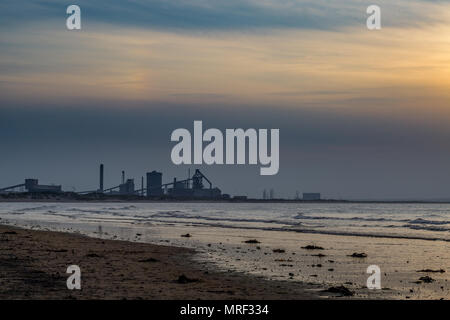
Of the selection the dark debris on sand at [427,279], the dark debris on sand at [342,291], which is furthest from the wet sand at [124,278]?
the dark debris on sand at [427,279]

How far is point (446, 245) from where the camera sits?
117 ft

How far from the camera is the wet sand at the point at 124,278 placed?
17000 mm

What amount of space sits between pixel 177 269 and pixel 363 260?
7649mm

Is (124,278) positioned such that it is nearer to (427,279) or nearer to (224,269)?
(224,269)

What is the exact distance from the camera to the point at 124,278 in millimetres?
20172

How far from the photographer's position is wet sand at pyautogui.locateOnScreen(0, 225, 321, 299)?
17.0 meters

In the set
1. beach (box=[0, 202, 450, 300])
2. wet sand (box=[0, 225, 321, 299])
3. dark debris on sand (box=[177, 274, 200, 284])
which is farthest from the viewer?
dark debris on sand (box=[177, 274, 200, 284])

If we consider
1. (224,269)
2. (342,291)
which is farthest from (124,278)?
(342,291)
